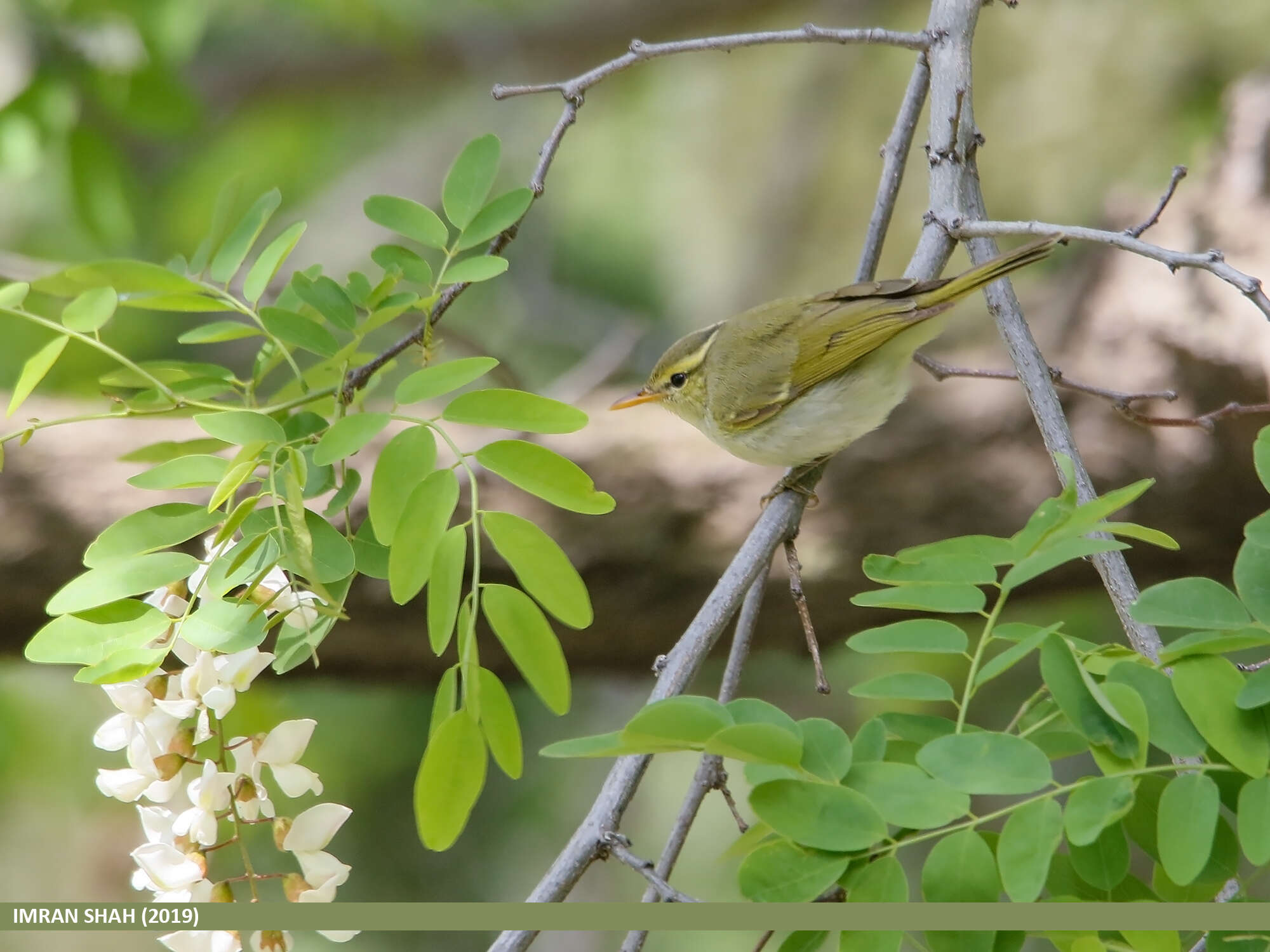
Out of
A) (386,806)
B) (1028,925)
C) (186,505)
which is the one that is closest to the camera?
(1028,925)

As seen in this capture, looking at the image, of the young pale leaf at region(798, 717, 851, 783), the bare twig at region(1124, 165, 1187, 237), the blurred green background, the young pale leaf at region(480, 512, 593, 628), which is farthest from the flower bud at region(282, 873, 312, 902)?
the blurred green background

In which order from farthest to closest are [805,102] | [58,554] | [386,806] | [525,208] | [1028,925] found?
[805,102] → [386,806] → [58,554] → [525,208] → [1028,925]

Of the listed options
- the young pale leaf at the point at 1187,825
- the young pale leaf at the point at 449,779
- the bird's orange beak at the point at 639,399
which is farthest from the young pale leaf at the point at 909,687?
the bird's orange beak at the point at 639,399

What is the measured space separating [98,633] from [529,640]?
0.27m

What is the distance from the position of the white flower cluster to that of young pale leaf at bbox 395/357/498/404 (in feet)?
0.49

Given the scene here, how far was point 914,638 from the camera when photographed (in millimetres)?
608

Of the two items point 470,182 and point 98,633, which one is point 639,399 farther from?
point 98,633

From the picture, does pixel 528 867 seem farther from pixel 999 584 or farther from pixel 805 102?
pixel 805 102

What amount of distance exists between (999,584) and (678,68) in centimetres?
284

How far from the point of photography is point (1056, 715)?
57 cm

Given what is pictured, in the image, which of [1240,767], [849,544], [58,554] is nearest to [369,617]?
[58,554]

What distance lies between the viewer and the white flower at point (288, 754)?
0.65 meters

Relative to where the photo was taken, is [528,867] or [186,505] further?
[528,867]

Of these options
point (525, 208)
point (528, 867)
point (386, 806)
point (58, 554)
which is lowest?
point (528, 867)
